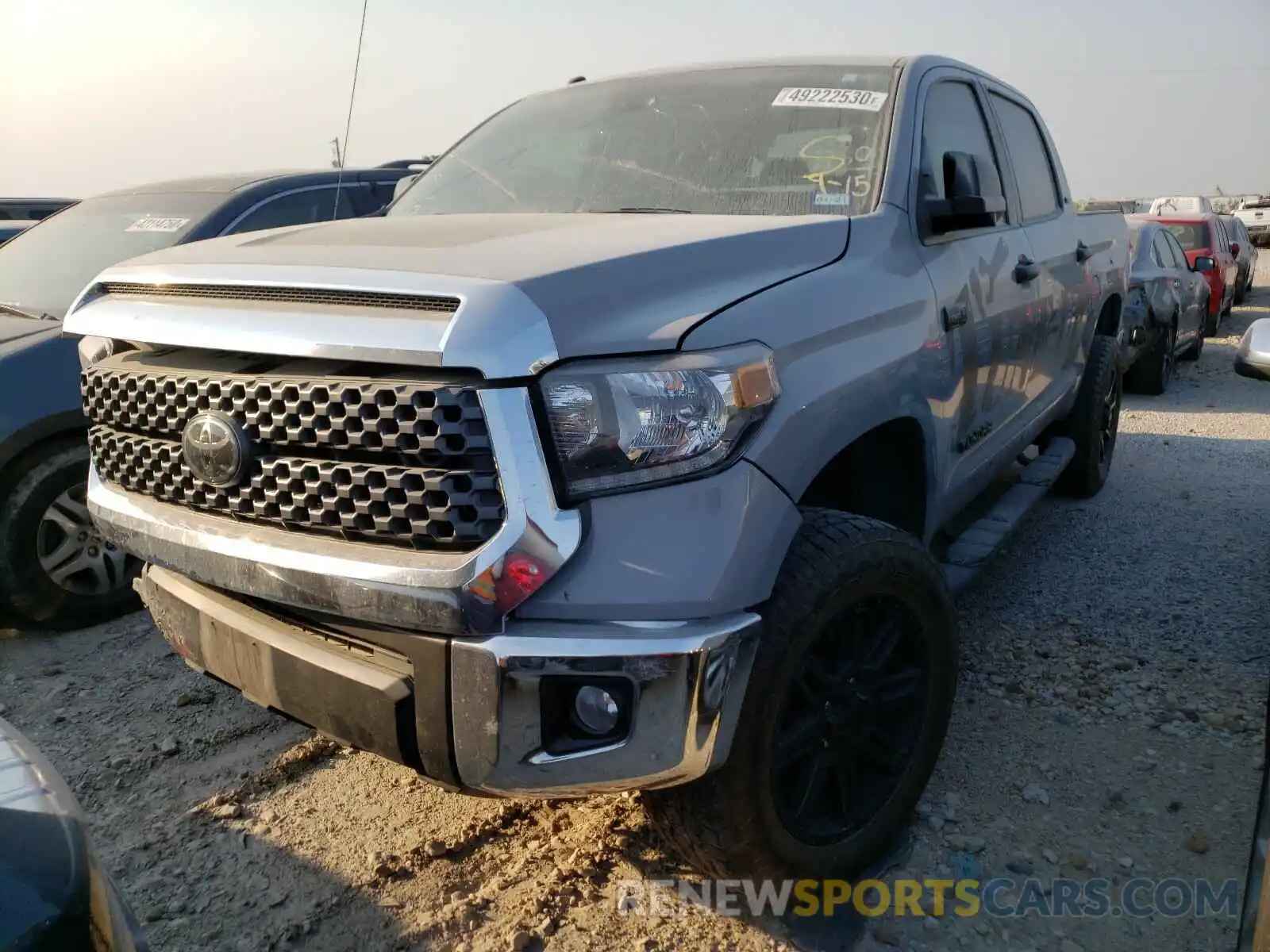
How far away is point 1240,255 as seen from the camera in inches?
648

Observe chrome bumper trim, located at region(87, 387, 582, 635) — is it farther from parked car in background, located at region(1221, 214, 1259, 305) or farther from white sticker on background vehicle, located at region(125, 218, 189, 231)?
parked car in background, located at region(1221, 214, 1259, 305)

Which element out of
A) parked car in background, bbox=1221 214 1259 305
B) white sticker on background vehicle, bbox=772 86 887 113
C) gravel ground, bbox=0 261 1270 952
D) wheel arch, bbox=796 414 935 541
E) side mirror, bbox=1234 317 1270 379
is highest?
white sticker on background vehicle, bbox=772 86 887 113

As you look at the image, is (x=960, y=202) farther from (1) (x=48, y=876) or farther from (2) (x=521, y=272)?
(1) (x=48, y=876)

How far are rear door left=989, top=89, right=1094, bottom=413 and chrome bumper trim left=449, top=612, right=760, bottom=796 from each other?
100 inches

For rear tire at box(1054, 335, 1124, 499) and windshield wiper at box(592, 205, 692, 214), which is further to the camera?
rear tire at box(1054, 335, 1124, 499)

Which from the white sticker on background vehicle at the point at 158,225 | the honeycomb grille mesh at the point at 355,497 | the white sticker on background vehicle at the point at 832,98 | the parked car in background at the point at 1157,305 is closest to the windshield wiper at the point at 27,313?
the white sticker on background vehicle at the point at 158,225

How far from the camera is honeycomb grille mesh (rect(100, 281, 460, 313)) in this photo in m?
1.91

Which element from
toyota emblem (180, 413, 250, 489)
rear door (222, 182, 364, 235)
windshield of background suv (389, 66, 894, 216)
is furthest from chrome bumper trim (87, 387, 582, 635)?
rear door (222, 182, 364, 235)

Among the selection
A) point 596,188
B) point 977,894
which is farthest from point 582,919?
point 596,188

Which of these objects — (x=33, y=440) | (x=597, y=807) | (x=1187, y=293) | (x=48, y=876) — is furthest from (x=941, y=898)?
(x=1187, y=293)

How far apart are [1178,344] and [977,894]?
8995 millimetres

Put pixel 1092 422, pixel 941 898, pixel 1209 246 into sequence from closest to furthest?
pixel 941 898 → pixel 1092 422 → pixel 1209 246

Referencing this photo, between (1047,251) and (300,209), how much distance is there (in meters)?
3.62

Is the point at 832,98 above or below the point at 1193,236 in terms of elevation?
above
